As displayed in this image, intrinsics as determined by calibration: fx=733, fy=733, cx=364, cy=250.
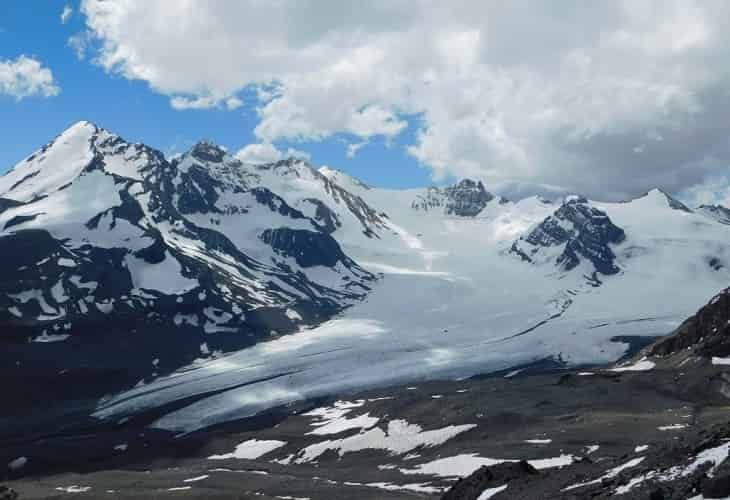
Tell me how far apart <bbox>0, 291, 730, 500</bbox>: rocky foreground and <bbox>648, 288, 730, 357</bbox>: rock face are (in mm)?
379

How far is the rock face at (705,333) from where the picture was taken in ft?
459

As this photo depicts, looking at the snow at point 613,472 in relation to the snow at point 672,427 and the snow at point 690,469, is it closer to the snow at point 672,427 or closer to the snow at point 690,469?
the snow at point 690,469

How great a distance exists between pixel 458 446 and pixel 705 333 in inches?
3073

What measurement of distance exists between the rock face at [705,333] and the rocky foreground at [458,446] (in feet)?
1.24

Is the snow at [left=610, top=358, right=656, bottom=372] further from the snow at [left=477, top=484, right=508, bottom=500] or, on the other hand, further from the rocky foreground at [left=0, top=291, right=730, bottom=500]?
the snow at [left=477, top=484, right=508, bottom=500]

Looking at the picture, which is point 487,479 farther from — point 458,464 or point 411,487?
point 458,464

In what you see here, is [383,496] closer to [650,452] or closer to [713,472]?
[650,452]

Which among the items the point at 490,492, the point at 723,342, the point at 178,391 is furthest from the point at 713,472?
the point at 178,391

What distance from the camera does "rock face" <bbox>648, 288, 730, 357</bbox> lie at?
140 m

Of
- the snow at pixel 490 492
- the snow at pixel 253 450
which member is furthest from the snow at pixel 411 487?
the snow at pixel 253 450

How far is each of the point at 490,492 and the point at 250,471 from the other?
64794mm

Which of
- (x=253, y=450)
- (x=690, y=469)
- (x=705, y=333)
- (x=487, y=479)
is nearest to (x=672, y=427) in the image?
(x=487, y=479)

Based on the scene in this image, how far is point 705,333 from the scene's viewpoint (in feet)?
498

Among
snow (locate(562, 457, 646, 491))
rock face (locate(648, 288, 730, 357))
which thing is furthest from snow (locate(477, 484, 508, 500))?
rock face (locate(648, 288, 730, 357))
